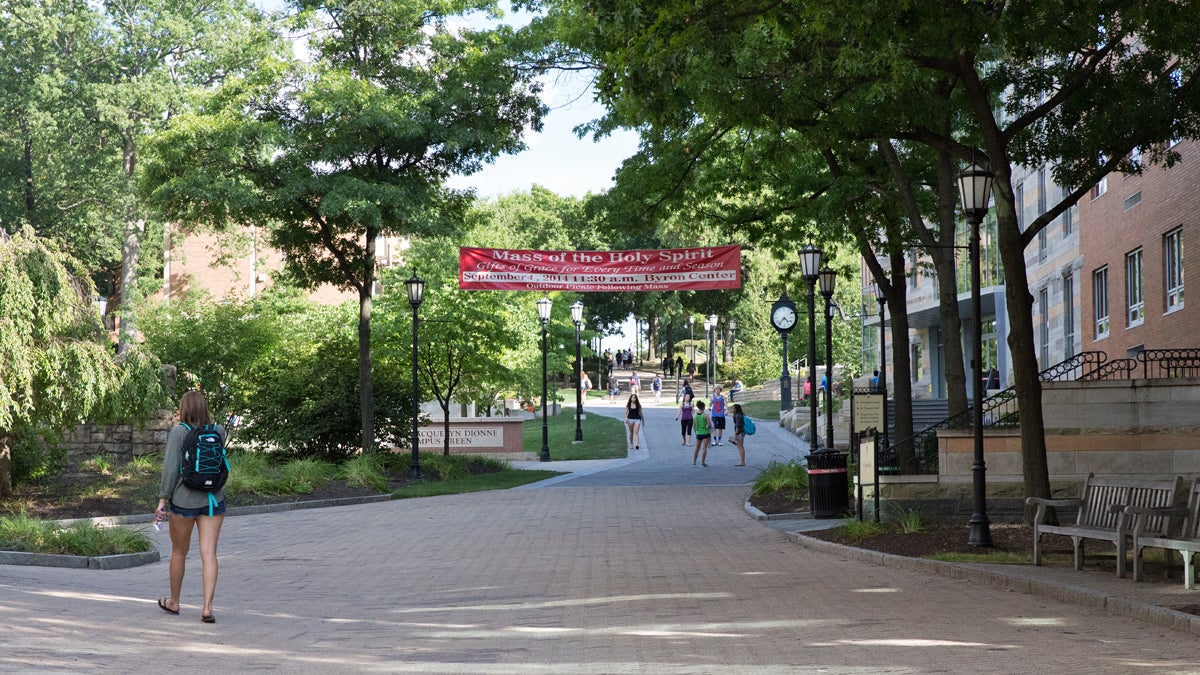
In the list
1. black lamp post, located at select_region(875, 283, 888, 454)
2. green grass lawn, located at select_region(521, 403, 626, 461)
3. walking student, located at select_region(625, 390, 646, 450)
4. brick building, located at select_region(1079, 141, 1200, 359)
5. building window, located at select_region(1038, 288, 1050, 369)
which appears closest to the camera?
black lamp post, located at select_region(875, 283, 888, 454)

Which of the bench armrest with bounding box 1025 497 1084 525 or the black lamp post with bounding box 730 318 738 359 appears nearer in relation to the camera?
the bench armrest with bounding box 1025 497 1084 525

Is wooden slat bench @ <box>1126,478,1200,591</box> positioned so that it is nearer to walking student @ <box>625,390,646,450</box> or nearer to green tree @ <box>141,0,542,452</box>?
green tree @ <box>141,0,542,452</box>

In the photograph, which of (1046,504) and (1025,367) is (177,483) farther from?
(1025,367)

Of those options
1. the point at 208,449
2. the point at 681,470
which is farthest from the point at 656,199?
the point at 208,449

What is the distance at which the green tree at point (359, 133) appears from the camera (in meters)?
27.4

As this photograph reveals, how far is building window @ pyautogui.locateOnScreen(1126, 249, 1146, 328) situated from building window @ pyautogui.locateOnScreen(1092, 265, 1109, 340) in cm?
178

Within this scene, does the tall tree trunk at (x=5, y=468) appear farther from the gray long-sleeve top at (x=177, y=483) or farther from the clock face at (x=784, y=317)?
the clock face at (x=784, y=317)

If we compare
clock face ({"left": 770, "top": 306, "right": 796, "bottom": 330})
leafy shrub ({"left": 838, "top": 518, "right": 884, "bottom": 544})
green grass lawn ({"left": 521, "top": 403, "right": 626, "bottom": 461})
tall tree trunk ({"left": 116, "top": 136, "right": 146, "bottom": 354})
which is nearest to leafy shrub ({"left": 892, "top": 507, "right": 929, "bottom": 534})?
leafy shrub ({"left": 838, "top": 518, "right": 884, "bottom": 544})

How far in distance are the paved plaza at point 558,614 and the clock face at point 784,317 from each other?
2057 centimetres

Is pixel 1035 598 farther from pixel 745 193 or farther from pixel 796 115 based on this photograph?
pixel 745 193

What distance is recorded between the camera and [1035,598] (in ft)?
34.5

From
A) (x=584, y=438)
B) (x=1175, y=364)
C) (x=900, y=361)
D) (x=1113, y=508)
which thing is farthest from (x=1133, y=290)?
(x=584, y=438)

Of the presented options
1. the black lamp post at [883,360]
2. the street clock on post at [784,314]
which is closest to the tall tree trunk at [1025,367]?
the black lamp post at [883,360]

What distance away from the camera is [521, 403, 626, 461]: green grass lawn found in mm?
38844
